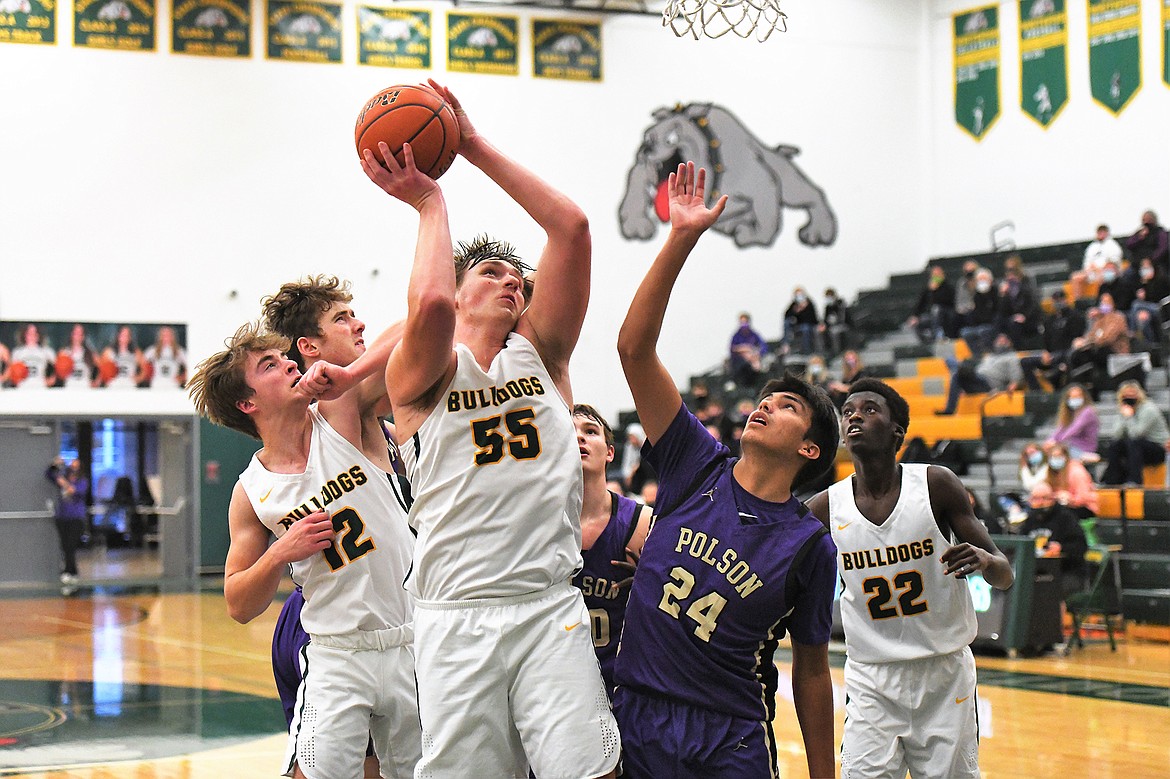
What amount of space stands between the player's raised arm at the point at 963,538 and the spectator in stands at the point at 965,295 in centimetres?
1534

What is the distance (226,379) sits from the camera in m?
4.18

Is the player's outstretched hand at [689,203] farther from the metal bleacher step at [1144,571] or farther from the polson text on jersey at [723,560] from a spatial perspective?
the metal bleacher step at [1144,571]

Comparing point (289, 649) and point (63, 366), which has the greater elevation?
point (63, 366)

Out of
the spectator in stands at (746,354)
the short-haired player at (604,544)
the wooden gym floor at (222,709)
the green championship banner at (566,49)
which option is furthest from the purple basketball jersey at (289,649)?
the green championship banner at (566,49)

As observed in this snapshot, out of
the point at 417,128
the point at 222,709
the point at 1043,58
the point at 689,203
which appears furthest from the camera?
the point at 1043,58

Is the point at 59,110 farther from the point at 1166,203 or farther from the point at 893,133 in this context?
the point at 1166,203

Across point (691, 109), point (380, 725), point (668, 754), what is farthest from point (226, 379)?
point (691, 109)

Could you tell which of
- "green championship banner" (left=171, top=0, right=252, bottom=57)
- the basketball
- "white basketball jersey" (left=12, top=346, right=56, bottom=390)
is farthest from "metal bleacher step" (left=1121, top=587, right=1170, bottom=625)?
"green championship banner" (left=171, top=0, right=252, bottom=57)

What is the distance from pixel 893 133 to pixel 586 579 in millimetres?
20423

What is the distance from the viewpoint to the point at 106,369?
18516mm

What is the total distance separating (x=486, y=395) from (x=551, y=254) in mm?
372

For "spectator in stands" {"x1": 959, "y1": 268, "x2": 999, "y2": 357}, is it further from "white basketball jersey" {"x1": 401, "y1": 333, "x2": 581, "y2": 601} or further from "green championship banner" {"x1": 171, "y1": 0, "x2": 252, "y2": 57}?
"white basketball jersey" {"x1": 401, "y1": 333, "x2": 581, "y2": 601}

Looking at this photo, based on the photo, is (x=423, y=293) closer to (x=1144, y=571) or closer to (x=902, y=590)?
(x=902, y=590)

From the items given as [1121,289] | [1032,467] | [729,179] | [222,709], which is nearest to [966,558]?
[222,709]
